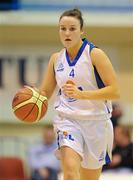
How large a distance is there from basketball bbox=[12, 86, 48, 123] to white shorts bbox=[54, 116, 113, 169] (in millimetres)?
174

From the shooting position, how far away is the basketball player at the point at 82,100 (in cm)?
509

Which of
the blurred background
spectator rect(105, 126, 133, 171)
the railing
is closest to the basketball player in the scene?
spectator rect(105, 126, 133, 171)

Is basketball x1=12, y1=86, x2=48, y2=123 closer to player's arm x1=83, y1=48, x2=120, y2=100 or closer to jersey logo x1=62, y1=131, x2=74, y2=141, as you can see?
jersey logo x1=62, y1=131, x2=74, y2=141

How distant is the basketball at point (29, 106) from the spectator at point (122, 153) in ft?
14.3

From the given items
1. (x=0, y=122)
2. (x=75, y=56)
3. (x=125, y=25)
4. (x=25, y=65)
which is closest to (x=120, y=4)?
(x=125, y=25)

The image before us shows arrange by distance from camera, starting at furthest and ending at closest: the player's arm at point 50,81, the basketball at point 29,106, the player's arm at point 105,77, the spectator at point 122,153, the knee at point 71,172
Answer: the spectator at point 122,153 < the player's arm at point 50,81 < the basketball at point 29,106 < the player's arm at point 105,77 < the knee at point 71,172

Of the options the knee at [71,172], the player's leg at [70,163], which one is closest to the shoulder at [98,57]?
the player's leg at [70,163]

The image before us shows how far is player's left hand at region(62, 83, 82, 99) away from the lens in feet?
16.3

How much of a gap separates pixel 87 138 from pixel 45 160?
15.8 ft

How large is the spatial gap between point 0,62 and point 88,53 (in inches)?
273

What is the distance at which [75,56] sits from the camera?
17.4 feet

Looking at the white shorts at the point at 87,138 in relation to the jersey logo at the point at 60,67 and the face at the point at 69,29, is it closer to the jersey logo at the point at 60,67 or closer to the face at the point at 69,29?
the jersey logo at the point at 60,67

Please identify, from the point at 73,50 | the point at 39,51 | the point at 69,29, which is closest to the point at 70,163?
the point at 73,50

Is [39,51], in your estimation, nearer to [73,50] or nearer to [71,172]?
[73,50]
